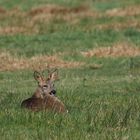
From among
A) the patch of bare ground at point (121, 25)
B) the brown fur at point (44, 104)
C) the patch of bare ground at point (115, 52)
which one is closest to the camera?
the brown fur at point (44, 104)

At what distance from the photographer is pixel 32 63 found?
2017cm

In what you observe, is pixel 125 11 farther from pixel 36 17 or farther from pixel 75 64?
pixel 75 64

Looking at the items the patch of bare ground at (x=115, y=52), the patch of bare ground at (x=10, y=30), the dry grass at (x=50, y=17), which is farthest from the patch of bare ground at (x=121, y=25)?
the patch of bare ground at (x=115, y=52)

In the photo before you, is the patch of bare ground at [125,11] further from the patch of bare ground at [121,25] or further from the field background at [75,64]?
the patch of bare ground at [121,25]

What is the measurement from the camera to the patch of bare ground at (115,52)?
21.5 metres

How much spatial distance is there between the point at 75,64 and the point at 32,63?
46.2 inches

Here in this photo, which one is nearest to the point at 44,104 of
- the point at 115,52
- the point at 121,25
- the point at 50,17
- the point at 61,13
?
the point at 115,52

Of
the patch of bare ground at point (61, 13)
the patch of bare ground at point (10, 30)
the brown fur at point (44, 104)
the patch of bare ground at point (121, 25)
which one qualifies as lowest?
the patch of bare ground at point (121, 25)

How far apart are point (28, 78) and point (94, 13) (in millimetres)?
14039

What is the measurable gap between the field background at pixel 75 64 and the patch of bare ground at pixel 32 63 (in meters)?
0.03

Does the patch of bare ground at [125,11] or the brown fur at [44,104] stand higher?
the brown fur at [44,104]

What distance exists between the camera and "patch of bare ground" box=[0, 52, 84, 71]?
775 inches

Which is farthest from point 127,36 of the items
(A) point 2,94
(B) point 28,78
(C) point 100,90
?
(A) point 2,94

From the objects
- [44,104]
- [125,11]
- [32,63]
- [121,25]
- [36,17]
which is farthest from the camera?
[125,11]
